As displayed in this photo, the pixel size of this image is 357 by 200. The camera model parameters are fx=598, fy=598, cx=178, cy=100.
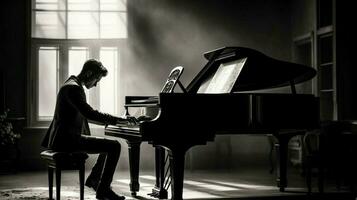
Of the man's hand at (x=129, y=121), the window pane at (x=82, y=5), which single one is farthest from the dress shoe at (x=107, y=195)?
the window pane at (x=82, y=5)

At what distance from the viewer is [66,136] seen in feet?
16.5

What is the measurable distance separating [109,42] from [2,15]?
5.45ft

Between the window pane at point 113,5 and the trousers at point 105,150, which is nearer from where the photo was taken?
the trousers at point 105,150

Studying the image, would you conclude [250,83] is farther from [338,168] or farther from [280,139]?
[338,168]

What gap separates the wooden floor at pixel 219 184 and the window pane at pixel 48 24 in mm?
2128

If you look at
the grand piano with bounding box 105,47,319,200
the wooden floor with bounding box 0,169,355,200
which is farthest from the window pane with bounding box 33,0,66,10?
the grand piano with bounding box 105,47,319,200

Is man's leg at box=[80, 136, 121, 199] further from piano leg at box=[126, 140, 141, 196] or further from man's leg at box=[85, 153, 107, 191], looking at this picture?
piano leg at box=[126, 140, 141, 196]

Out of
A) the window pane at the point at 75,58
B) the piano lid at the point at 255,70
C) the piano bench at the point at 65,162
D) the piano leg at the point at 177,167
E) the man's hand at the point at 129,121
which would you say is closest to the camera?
the piano leg at the point at 177,167

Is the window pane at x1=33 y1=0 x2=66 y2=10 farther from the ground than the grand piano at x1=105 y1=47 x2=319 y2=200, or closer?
farther from the ground

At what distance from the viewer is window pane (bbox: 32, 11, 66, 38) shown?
30.2ft

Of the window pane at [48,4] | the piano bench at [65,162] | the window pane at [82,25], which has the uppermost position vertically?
the window pane at [48,4]

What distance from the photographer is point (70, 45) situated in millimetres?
9305

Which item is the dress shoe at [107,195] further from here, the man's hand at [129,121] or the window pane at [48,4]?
the window pane at [48,4]

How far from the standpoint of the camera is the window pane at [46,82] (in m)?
9.25
